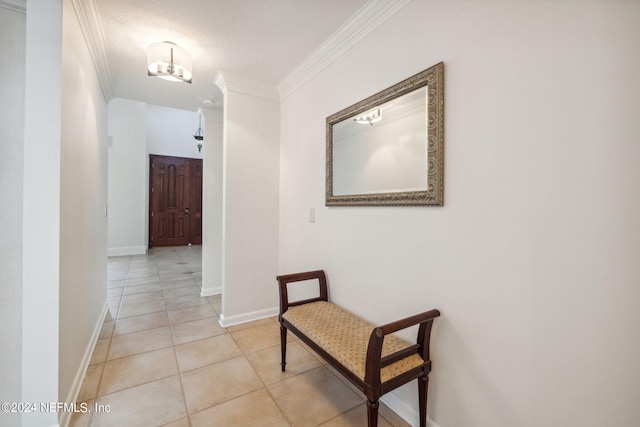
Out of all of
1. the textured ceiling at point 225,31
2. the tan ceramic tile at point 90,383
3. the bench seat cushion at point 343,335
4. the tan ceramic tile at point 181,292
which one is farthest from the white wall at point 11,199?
the tan ceramic tile at point 181,292

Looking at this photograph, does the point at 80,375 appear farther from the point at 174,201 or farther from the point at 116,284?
the point at 174,201

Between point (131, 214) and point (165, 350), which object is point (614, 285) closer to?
point (165, 350)

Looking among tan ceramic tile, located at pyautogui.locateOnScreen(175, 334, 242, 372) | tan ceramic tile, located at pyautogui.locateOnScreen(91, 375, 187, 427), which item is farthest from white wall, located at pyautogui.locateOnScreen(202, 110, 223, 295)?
tan ceramic tile, located at pyautogui.locateOnScreen(91, 375, 187, 427)

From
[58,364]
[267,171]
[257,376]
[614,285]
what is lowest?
[257,376]

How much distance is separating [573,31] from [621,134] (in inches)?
16.0

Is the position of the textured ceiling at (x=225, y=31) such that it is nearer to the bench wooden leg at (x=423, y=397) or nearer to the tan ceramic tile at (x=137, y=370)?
the bench wooden leg at (x=423, y=397)

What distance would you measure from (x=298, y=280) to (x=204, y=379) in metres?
0.91

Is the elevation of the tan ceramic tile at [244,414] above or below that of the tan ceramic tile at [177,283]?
below

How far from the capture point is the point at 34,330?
4.13 ft

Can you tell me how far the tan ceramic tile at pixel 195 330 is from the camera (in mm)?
2357

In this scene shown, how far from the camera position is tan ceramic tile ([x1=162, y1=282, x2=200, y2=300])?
3.46 m

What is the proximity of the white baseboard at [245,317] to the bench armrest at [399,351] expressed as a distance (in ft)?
6.12

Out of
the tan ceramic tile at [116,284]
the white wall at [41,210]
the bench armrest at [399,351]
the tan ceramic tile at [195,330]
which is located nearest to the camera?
the bench armrest at [399,351]

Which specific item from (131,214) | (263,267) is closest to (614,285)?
(263,267)
